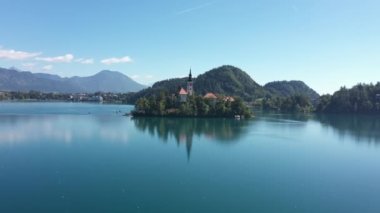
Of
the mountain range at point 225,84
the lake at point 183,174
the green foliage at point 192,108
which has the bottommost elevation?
the lake at point 183,174

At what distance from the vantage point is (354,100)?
90750mm

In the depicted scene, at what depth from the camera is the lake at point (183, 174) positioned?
→ 15609mm

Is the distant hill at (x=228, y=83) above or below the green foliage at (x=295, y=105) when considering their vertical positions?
above

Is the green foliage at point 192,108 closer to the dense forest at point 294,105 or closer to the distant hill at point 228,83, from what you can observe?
the dense forest at point 294,105

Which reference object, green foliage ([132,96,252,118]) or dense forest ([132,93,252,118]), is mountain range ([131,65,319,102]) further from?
green foliage ([132,96,252,118])

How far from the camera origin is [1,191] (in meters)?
16.6

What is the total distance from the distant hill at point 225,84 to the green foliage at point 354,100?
43.4 meters

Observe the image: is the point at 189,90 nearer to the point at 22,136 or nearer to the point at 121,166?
the point at 22,136

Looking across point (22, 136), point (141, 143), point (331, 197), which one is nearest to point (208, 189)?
point (331, 197)

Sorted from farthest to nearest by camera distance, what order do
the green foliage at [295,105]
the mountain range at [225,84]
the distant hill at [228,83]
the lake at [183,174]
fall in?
the distant hill at [228,83], the mountain range at [225,84], the green foliage at [295,105], the lake at [183,174]

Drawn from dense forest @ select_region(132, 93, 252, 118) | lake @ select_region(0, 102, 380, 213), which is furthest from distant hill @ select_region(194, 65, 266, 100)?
lake @ select_region(0, 102, 380, 213)

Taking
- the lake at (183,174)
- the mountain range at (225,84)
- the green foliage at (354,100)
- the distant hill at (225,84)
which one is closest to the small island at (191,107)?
the lake at (183,174)

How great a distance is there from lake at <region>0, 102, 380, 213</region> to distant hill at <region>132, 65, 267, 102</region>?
10044 cm

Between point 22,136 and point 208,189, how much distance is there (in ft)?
78.1
